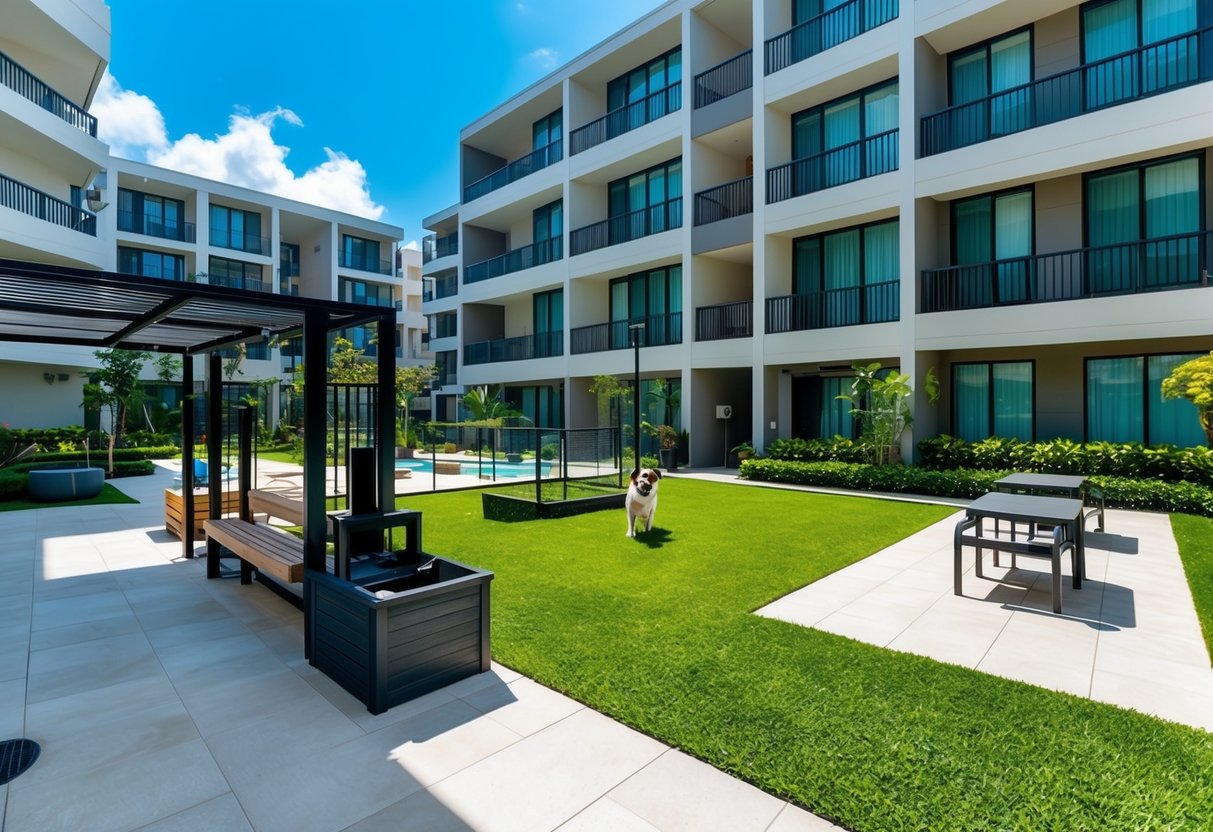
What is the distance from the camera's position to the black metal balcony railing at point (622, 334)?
19594 mm

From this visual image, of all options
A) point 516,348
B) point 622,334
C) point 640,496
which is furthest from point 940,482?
point 516,348

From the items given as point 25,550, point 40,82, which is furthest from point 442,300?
point 25,550

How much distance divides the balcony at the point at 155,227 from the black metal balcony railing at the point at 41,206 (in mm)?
12192

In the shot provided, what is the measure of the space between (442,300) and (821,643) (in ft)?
99.7

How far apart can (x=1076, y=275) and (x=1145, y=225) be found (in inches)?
55.7

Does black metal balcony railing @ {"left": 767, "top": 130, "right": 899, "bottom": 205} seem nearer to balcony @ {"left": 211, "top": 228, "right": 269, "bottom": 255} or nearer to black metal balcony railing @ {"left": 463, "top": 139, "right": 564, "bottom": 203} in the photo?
black metal balcony railing @ {"left": 463, "top": 139, "right": 564, "bottom": 203}

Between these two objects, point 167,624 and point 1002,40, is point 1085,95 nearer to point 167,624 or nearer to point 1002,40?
point 1002,40

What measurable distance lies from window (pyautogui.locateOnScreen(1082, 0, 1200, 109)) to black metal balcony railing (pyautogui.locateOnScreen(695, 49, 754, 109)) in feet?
26.8

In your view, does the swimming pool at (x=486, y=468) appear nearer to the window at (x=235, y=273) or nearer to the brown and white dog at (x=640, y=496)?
the brown and white dog at (x=640, y=496)

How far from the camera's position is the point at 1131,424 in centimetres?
1268

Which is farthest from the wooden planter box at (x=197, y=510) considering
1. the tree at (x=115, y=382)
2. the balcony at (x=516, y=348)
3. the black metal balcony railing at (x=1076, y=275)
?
the tree at (x=115, y=382)

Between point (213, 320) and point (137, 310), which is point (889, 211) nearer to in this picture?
point (213, 320)

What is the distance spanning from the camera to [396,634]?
3.72 m

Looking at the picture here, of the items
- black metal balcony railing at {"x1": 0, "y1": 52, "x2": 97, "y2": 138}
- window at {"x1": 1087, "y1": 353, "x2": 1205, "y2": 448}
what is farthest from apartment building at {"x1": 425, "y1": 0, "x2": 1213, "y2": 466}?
black metal balcony railing at {"x1": 0, "y1": 52, "x2": 97, "y2": 138}
